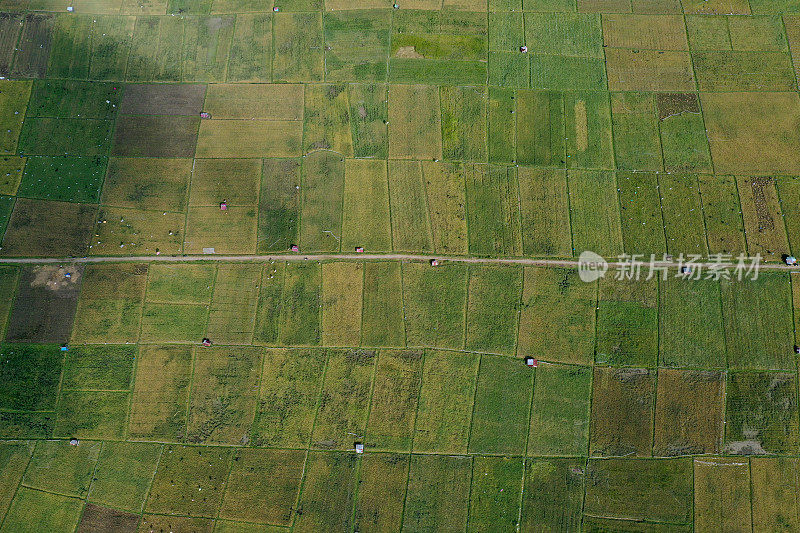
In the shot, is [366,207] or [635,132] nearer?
[366,207]

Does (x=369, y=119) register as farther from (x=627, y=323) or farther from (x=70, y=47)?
(x=70, y=47)

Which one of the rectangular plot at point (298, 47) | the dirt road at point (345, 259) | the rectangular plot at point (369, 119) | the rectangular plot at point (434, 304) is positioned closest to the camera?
the rectangular plot at point (434, 304)

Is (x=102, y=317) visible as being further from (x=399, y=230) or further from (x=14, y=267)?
(x=399, y=230)

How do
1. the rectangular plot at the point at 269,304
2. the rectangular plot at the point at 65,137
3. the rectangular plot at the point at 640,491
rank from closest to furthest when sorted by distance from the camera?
the rectangular plot at the point at 640,491 → the rectangular plot at the point at 269,304 → the rectangular plot at the point at 65,137

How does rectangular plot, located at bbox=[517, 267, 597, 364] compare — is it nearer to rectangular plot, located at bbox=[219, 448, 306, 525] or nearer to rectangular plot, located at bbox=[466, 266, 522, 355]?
rectangular plot, located at bbox=[466, 266, 522, 355]

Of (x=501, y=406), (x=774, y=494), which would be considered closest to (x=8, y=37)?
(x=501, y=406)

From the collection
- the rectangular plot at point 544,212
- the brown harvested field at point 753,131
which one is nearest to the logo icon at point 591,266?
the rectangular plot at point 544,212

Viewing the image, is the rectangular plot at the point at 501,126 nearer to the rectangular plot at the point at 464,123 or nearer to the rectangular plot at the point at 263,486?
the rectangular plot at the point at 464,123
